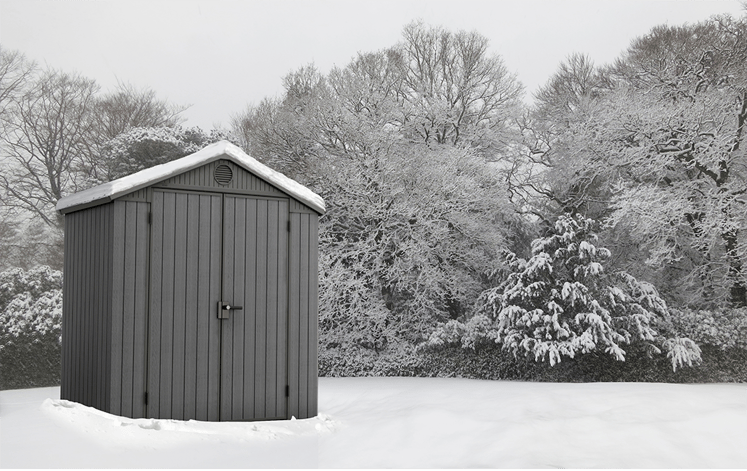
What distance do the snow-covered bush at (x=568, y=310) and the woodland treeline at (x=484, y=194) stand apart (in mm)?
40

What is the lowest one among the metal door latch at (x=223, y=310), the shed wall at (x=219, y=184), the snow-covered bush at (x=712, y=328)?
the snow-covered bush at (x=712, y=328)

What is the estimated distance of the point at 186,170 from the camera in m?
6.59

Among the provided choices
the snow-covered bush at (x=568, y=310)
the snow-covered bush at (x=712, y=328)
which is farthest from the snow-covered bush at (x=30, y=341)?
the snow-covered bush at (x=712, y=328)

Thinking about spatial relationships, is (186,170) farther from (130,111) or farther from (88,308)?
(130,111)

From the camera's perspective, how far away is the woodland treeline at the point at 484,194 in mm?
12531

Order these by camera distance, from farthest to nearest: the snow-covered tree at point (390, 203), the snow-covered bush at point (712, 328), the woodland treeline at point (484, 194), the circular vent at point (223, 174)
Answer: the snow-covered tree at point (390, 203), the snow-covered bush at point (712, 328), the woodland treeline at point (484, 194), the circular vent at point (223, 174)

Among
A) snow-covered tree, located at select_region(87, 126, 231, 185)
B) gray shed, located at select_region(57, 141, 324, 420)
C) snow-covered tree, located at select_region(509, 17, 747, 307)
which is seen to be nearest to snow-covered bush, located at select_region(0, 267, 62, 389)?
snow-covered tree, located at select_region(87, 126, 231, 185)

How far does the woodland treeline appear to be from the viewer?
12531 mm

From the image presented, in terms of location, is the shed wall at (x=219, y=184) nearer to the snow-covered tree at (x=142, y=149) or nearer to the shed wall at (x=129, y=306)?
the shed wall at (x=129, y=306)

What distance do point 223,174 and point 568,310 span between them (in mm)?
7369

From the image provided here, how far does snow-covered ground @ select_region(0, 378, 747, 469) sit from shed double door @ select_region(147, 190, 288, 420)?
295 millimetres

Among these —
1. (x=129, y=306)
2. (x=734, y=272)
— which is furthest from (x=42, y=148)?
(x=734, y=272)

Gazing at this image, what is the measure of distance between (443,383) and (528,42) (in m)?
12.5

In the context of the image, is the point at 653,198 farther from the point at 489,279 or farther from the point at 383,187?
the point at 383,187
